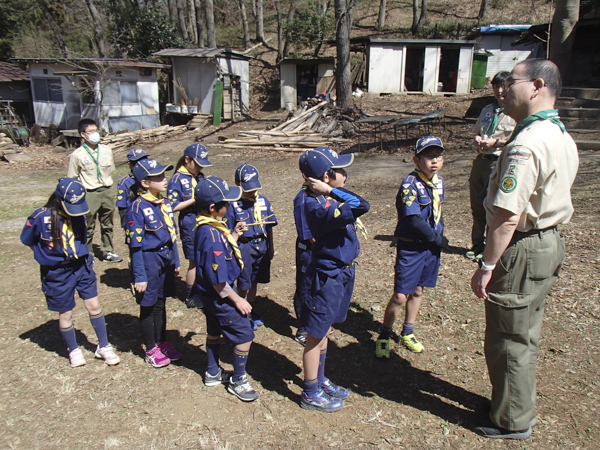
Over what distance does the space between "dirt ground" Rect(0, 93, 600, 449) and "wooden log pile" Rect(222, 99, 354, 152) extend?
32.8ft

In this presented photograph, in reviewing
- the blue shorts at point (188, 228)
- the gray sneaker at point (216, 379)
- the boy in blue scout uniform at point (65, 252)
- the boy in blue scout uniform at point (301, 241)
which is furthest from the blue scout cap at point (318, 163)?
the blue shorts at point (188, 228)

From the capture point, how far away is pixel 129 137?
1939cm

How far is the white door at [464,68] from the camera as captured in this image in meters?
25.8

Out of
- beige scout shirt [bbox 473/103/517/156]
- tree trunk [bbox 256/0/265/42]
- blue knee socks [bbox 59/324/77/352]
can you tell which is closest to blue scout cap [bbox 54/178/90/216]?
blue knee socks [bbox 59/324/77/352]

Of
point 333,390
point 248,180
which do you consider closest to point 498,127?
point 248,180

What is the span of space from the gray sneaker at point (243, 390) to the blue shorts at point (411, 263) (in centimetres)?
149

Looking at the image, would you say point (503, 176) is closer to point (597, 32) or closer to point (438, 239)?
point (438, 239)

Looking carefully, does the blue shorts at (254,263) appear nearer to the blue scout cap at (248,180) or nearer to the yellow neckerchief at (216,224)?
the blue scout cap at (248,180)

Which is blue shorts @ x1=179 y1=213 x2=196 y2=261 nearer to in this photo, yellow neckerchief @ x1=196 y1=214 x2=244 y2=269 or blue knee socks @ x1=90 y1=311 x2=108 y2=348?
blue knee socks @ x1=90 y1=311 x2=108 y2=348

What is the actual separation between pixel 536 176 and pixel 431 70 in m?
26.0

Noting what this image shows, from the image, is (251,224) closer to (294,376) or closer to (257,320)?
(257,320)

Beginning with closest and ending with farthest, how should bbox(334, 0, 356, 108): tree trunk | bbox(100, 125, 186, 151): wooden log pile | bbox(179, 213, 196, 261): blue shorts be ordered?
bbox(179, 213, 196, 261): blue shorts
bbox(334, 0, 356, 108): tree trunk
bbox(100, 125, 186, 151): wooden log pile

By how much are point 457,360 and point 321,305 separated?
5.38 feet

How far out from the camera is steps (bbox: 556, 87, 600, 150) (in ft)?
35.7
